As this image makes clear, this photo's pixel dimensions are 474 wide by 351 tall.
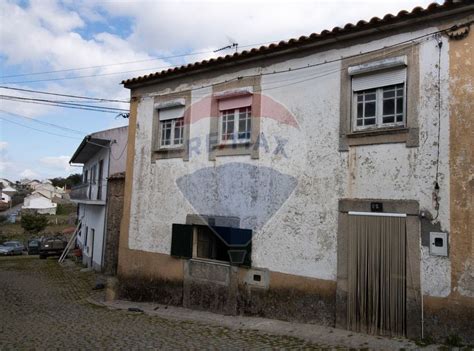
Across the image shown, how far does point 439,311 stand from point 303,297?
2408 millimetres

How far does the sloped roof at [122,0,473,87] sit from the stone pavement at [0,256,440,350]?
5.23 m

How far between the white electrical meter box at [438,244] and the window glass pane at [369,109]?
2.30 meters

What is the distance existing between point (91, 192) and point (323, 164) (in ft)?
48.6

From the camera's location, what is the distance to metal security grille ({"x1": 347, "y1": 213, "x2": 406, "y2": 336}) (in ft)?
23.3

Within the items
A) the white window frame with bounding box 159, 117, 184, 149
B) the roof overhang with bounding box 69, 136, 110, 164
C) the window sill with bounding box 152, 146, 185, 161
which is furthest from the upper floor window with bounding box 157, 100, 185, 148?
the roof overhang with bounding box 69, 136, 110, 164

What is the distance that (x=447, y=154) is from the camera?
6746 mm

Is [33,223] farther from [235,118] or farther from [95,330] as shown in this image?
[235,118]

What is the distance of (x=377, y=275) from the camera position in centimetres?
736

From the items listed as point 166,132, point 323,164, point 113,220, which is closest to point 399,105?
point 323,164

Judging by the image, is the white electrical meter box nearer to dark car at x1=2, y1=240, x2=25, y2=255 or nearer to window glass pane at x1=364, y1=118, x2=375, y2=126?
window glass pane at x1=364, y1=118, x2=375, y2=126

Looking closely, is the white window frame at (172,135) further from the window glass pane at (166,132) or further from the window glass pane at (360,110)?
the window glass pane at (360,110)

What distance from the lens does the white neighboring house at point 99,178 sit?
1819 centimetres

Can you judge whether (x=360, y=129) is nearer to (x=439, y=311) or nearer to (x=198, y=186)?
(x=439, y=311)

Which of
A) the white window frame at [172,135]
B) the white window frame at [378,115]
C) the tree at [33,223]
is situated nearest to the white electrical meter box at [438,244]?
the white window frame at [378,115]
